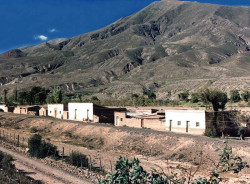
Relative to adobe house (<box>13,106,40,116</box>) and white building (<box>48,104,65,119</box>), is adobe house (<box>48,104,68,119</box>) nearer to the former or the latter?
white building (<box>48,104,65,119</box>)

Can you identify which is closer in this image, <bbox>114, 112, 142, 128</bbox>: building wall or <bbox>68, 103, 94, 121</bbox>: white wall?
<bbox>114, 112, 142, 128</bbox>: building wall

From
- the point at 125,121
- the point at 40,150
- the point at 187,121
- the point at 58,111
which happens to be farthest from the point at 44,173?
the point at 58,111

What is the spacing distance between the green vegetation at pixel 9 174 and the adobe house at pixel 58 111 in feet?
99.4

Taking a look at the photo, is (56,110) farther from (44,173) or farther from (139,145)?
(44,173)

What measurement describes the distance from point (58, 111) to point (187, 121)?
1169 inches

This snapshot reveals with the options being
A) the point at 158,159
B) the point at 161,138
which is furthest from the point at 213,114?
the point at 158,159

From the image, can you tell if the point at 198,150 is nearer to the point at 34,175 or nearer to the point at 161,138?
the point at 161,138

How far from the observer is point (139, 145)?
100 ft

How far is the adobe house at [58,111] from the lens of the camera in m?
54.1

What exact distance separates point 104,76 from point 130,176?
14603 centimetres

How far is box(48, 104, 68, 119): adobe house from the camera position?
5410 cm

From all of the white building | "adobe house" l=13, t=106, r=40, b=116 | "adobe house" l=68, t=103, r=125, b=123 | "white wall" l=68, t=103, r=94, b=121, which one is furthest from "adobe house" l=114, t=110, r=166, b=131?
"adobe house" l=13, t=106, r=40, b=116

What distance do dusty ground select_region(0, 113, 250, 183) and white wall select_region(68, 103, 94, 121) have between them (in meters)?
4.59

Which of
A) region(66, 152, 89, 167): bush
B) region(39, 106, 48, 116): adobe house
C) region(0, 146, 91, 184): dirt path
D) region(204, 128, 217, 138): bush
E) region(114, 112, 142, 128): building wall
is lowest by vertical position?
region(0, 146, 91, 184): dirt path
